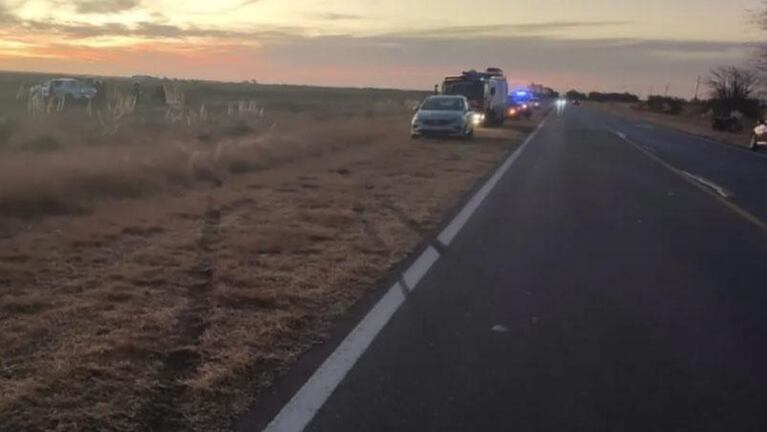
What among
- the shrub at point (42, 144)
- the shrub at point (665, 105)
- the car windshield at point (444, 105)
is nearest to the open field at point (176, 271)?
the shrub at point (42, 144)

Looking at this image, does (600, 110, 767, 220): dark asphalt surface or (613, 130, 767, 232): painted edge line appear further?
(600, 110, 767, 220): dark asphalt surface

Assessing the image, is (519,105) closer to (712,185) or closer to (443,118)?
(443,118)

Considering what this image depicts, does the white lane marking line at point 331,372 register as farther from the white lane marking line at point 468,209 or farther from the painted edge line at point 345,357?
the white lane marking line at point 468,209

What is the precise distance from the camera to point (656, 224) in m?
16.2

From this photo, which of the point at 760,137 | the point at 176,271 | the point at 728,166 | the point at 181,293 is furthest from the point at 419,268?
the point at 760,137

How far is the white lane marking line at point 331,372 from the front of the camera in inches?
237

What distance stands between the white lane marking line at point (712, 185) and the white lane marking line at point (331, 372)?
1374 cm

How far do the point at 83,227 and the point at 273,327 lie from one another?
6.01 meters

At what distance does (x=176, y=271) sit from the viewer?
10.6 meters

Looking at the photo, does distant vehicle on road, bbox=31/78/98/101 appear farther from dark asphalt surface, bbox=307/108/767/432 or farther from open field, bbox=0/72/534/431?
dark asphalt surface, bbox=307/108/767/432

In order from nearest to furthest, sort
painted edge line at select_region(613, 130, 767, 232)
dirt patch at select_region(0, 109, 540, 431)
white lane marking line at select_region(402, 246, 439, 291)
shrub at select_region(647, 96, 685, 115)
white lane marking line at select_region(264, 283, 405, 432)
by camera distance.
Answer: white lane marking line at select_region(264, 283, 405, 432) < dirt patch at select_region(0, 109, 540, 431) < white lane marking line at select_region(402, 246, 439, 291) < painted edge line at select_region(613, 130, 767, 232) < shrub at select_region(647, 96, 685, 115)

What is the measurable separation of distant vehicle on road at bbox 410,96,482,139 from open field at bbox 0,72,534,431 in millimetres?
17287

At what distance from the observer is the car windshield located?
143ft

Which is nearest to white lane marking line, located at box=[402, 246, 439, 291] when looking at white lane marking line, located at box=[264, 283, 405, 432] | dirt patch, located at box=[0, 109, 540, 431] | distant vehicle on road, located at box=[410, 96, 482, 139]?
dirt patch, located at box=[0, 109, 540, 431]
